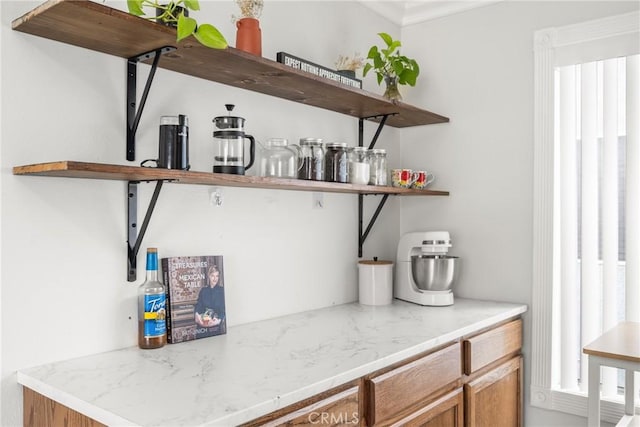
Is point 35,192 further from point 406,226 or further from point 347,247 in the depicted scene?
point 406,226

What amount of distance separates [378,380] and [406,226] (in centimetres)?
142

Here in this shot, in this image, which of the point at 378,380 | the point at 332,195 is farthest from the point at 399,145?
the point at 378,380

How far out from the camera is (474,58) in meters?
2.69

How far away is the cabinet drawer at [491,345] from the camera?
205cm

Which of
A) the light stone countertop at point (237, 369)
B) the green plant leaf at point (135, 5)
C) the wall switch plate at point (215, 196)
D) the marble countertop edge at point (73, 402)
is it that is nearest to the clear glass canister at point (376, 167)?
the light stone countertop at point (237, 369)

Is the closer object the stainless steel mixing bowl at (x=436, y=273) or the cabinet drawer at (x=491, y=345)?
the cabinet drawer at (x=491, y=345)

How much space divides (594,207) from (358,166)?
3.57 ft

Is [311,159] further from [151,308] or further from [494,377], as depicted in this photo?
[494,377]

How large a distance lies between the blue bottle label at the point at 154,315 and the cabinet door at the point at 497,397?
1.18 meters

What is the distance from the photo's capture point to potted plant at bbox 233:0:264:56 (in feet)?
5.77

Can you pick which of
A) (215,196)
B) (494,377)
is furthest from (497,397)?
(215,196)

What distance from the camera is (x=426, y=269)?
2.45 m

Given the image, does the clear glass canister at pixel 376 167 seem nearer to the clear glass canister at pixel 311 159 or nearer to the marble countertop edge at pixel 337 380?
the clear glass canister at pixel 311 159

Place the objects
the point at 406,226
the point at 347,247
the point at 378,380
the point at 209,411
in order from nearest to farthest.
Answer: the point at 209,411 → the point at 378,380 → the point at 347,247 → the point at 406,226
